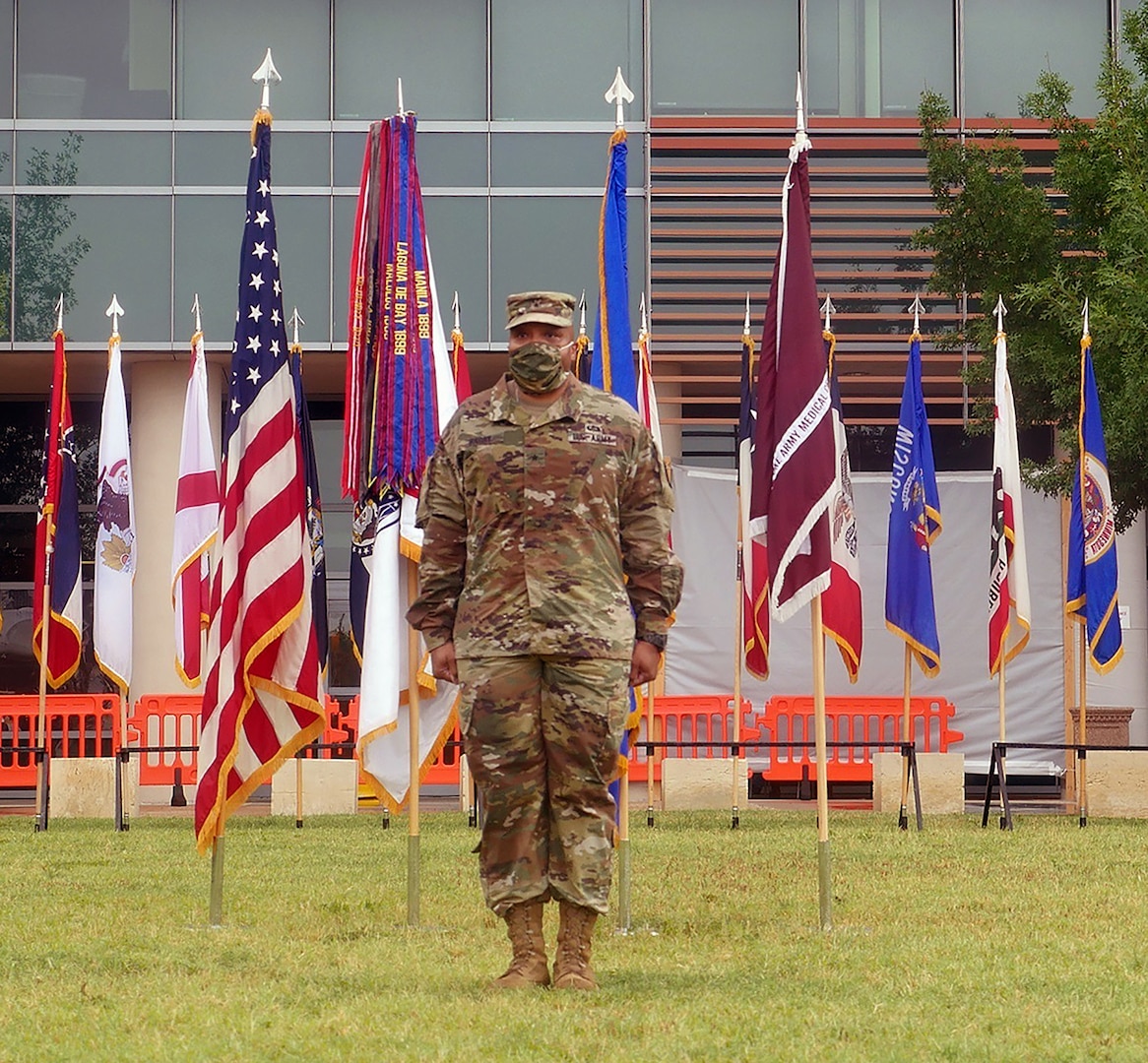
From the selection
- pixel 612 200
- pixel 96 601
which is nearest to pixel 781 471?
pixel 612 200

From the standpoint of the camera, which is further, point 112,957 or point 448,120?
point 448,120

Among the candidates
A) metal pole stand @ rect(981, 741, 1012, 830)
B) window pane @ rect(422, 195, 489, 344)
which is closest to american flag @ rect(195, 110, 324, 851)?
metal pole stand @ rect(981, 741, 1012, 830)

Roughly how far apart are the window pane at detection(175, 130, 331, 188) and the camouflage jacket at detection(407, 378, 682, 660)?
1724cm

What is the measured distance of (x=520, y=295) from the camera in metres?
6.86

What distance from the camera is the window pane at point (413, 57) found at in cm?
2405

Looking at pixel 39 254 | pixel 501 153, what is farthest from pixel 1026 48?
pixel 39 254

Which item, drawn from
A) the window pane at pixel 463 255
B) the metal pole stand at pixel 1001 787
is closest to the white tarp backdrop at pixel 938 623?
the window pane at pixel 463 255

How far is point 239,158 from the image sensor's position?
23.7m

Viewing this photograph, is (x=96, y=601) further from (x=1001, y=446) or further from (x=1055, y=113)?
(x=1055, y=113)

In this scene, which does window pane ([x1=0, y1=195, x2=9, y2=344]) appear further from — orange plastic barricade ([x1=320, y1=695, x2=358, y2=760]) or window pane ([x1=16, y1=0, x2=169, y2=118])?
orange plastic barricade ([x1=320, y1=695, x2=358, y2=760])

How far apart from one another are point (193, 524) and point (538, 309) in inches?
415

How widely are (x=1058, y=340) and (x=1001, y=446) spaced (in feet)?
12.1

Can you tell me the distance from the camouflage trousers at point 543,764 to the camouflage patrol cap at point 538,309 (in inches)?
45.5

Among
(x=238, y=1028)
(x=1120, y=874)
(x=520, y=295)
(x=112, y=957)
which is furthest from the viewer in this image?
(x=1120, y=874)
